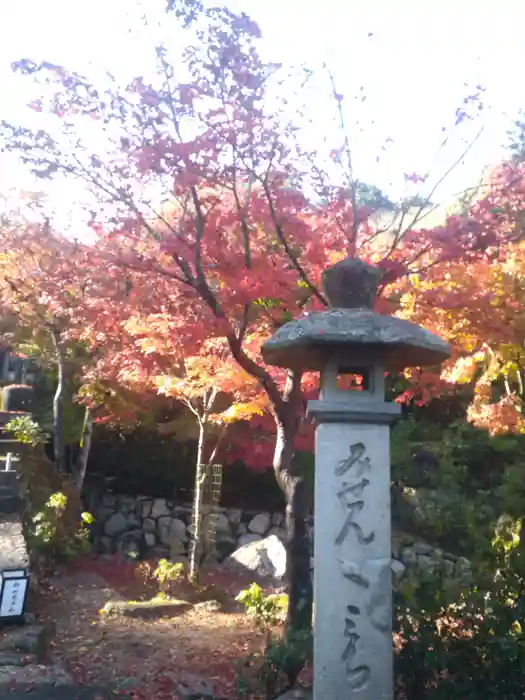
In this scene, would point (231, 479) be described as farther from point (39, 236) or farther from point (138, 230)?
point (138, 230)

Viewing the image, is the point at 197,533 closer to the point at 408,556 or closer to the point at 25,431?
the point at 25,431

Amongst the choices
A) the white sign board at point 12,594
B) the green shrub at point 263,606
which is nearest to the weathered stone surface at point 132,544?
the green shrub at point 263,606

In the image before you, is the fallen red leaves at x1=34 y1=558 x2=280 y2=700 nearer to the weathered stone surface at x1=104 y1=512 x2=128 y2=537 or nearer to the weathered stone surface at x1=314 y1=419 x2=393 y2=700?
the weathered stone surface at x1=314 y1=419 x2=393 y2=700

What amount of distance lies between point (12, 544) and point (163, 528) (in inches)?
237

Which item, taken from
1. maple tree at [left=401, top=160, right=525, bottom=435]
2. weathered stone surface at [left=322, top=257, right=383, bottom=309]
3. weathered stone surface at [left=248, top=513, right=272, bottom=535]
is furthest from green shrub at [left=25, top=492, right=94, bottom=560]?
weathered stone surface at [left=322, top=257, right=383, bottom=309]

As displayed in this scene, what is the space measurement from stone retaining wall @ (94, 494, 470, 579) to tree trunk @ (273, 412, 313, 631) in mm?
6816

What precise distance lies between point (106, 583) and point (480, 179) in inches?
330

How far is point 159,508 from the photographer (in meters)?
14.0

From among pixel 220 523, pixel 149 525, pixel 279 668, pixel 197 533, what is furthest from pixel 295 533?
pixel 149 525

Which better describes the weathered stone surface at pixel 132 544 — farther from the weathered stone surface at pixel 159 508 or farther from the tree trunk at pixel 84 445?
the tree trunk at pixel 84 445

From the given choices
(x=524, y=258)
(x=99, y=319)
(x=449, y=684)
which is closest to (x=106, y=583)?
(x=99, y=319)

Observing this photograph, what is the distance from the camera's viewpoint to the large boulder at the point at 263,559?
1104cm

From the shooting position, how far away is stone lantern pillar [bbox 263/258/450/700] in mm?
3840

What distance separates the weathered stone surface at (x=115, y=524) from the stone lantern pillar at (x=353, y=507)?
10445 mm
